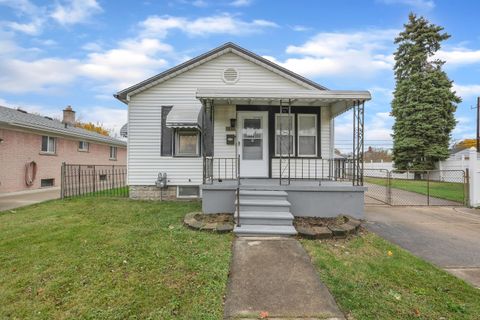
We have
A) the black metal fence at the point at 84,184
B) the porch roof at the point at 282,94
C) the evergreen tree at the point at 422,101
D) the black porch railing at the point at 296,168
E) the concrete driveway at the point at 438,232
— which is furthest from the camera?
the evergreen tree at the point at 422,101

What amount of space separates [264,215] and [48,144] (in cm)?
1312

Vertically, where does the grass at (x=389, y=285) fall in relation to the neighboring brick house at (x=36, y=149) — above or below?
below

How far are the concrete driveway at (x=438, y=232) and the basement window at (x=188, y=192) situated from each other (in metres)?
5.46

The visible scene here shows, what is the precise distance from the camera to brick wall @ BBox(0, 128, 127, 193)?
10633 millimetres

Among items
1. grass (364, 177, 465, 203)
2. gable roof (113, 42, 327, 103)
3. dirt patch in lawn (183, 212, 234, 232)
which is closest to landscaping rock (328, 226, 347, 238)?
dirt patch in lawn (183, 212, 234, 232)

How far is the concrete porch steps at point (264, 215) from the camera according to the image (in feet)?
16.4

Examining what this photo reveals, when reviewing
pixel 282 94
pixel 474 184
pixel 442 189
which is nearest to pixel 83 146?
pixel 282 94

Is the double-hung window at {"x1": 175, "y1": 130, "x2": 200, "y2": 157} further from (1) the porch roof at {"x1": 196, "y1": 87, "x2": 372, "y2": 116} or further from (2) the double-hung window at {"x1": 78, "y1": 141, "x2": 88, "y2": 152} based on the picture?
(2) the double-hung window at {"x1": 78, "y1": 141, "x2": 88, "y2": 152}

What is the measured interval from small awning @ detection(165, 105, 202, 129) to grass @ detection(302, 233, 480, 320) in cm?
508

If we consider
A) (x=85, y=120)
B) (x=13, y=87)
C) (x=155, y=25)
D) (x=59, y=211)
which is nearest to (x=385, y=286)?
(x=59, y=211)

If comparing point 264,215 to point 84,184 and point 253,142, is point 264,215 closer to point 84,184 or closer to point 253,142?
point 253,142

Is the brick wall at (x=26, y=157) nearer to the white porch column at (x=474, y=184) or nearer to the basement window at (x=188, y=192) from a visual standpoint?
the basement window at (x=188, y=192)

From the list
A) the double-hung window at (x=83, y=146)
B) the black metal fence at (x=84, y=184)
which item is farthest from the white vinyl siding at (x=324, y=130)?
the double-hung window at (x=83, y=146)

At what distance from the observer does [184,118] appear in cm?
805
